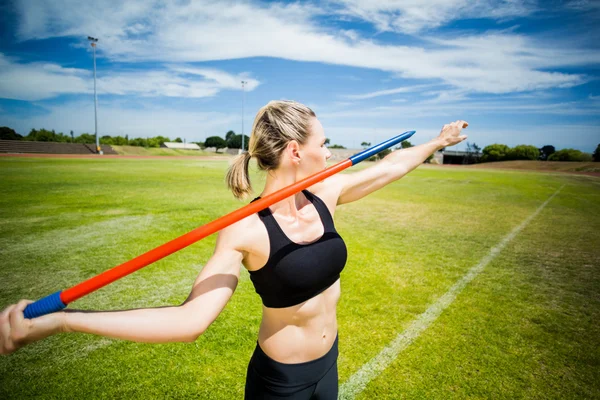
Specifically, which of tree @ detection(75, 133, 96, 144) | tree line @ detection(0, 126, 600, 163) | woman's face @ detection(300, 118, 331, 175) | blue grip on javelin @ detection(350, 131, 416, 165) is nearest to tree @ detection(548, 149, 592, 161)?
tree line @ detection(0, 126, 600, 163)

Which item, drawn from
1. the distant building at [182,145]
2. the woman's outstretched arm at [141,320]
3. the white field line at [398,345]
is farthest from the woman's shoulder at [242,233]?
the distant building at [182,145]

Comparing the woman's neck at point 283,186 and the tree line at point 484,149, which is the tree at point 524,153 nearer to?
the tree line at point 484,149

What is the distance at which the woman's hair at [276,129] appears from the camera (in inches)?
78.4

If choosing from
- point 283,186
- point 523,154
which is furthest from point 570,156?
point 283,186

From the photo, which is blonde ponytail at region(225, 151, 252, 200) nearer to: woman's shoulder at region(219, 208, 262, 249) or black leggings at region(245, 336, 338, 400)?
woman's shoulder at region(219, 208, 262, 249)

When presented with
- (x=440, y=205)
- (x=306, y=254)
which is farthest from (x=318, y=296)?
(x=440, y=205)

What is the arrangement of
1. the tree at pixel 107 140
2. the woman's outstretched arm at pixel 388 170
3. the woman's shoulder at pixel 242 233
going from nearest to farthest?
the woman's shoulder at pixel 242 233 < the woman's outstretched arm at pixel 388 170 < the tree at pixel 107 140

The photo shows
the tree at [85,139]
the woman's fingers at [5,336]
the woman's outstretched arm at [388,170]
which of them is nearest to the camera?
the woman's fingers at [5,336]

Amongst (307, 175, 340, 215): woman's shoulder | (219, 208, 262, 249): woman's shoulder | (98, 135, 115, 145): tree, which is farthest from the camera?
(98, 135, 115, 145): tree

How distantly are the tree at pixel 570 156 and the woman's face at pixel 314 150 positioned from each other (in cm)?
8786

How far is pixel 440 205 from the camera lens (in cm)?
1369

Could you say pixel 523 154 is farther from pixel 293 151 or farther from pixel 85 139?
pixel 85 139

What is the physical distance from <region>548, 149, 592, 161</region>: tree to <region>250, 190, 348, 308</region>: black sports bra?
289ft

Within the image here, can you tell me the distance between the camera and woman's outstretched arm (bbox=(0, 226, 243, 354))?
1.11 meters
